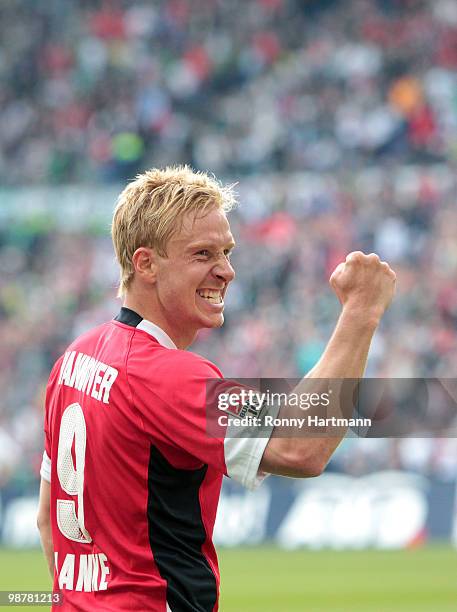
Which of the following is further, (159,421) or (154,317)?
(154,317)


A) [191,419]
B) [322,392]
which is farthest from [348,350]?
[191,419]

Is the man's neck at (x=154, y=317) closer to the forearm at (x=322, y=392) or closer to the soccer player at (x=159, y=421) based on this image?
the soccer player at (x=159, y=421)

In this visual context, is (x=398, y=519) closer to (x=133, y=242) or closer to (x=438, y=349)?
(x=438, y=349)

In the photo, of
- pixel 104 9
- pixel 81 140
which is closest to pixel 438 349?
pixel 81 140

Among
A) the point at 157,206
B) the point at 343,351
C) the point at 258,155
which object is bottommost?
the point at 343,351

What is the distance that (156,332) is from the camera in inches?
124

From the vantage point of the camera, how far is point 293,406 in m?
2.75

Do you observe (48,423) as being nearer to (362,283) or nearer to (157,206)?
(157,206)

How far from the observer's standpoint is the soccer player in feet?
9.28

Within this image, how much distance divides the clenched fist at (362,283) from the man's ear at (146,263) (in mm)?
526

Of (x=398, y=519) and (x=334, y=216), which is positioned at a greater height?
(x=334, y=216)

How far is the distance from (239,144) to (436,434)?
7548 mm

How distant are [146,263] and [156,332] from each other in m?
0.18

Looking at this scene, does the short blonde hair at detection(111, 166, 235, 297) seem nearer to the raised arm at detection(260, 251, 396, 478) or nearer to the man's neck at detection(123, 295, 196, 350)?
the man's neck at detection(123, 295, 196, 350)
